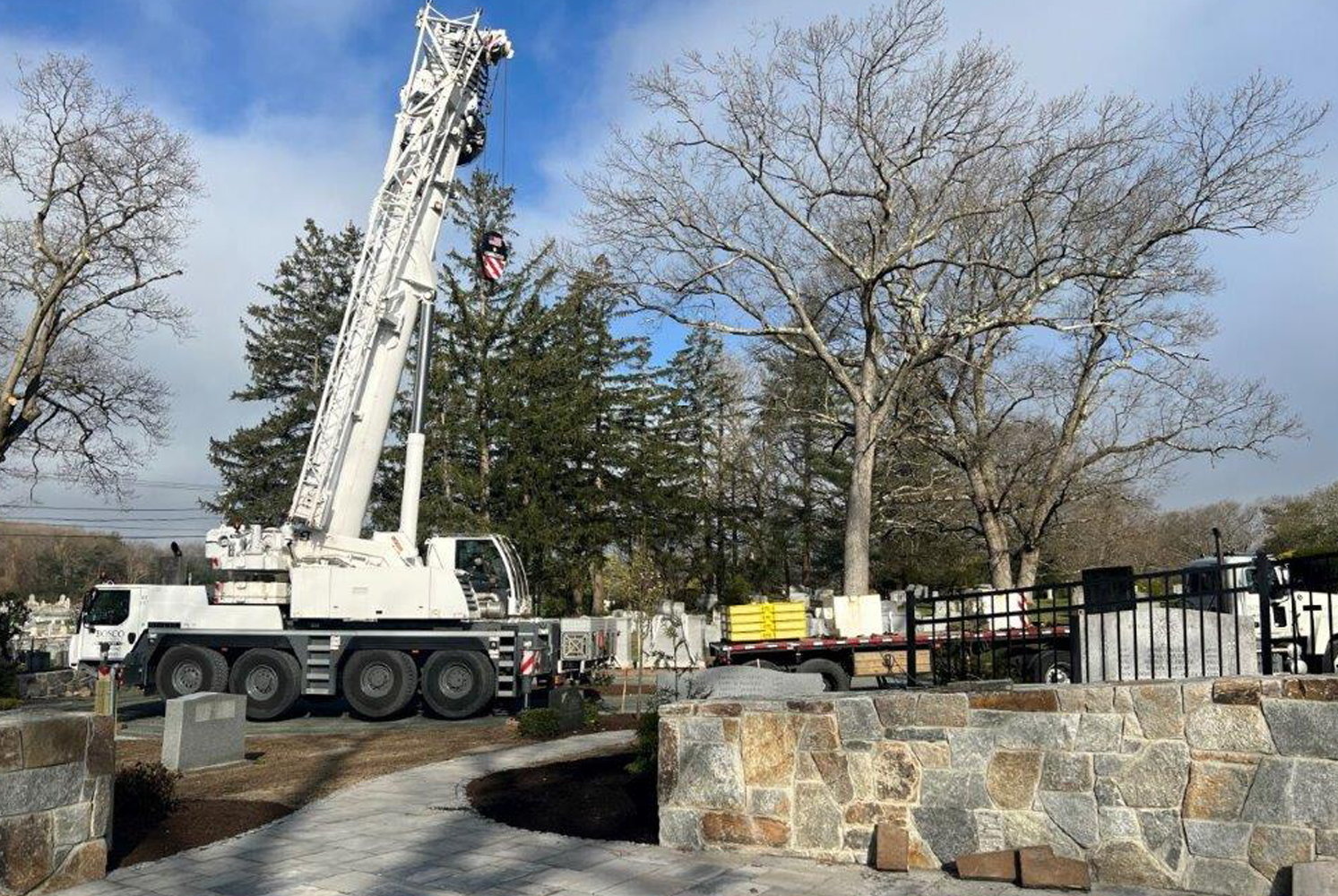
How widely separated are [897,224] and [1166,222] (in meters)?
5.38

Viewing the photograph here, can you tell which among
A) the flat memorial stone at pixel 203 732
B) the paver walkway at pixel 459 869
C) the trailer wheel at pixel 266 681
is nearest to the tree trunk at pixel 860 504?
the trailer wheel at pixel 266 681

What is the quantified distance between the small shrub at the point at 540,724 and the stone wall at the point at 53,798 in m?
7.25

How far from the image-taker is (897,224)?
2303 cm

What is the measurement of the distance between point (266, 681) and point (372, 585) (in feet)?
7.66

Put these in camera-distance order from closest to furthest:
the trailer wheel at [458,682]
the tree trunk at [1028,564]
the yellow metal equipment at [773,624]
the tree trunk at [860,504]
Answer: the trailer wheel at [458,682] < the yellow metal equipment at [773,624] < the tree trunk at [860,504] < the tree trunk at [1028,564]

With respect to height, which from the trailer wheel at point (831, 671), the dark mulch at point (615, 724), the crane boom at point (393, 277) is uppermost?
the crane boom at point (393, 277)

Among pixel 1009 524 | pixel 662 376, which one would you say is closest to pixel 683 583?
pixel 662 376

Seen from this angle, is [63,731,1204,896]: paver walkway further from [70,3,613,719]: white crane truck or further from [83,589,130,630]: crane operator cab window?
[83,589,130,630]: crane operator cab window

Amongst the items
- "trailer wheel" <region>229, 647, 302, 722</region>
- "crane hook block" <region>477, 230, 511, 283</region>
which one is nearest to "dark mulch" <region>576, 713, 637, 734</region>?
"trailer wheel" <region>229, 647, 302, 722</region>

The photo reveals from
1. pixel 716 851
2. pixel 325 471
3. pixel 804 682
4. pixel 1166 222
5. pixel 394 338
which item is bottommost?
pixel 716 851

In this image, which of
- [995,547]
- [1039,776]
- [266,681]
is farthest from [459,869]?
[995,547]

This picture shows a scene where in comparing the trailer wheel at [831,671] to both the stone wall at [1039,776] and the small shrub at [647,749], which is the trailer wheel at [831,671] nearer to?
the small shrub at [647,749]

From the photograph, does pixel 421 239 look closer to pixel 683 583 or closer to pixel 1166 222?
pixel 1166 222

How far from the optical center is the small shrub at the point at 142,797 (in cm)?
839
